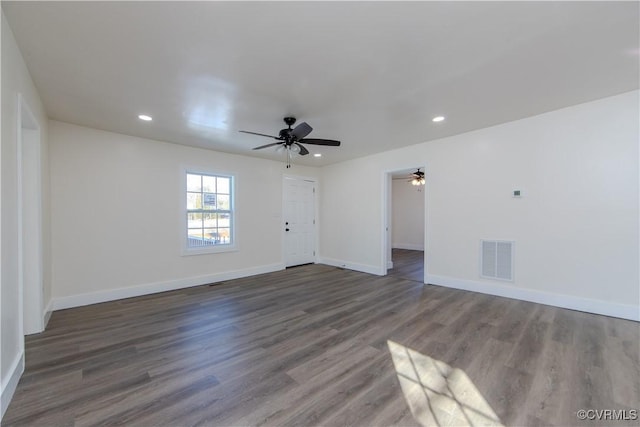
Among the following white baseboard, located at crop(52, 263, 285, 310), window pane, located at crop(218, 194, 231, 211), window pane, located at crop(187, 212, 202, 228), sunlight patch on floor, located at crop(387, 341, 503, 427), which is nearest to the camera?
sunlight patch on floor, located at crop(387, 341, 503, 427)

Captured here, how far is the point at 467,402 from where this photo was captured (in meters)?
1.79

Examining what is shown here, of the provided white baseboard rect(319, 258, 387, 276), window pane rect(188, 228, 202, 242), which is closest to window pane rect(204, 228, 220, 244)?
window pane rect(188, 228, 202, 242)

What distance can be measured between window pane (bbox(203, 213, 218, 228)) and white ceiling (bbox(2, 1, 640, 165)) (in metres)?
1.95

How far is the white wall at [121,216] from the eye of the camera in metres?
3.72

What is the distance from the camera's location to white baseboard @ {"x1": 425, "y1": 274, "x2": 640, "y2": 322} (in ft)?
10.1

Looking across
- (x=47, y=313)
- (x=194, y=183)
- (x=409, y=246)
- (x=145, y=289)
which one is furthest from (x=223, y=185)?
(x=409, y=246)

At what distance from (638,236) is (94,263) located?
6933 millimetres

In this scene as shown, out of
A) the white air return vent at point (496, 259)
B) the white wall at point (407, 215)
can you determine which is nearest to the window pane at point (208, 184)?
the white air return vent at point (496, 259)

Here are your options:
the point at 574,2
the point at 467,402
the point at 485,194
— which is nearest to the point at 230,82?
the point at 574,2

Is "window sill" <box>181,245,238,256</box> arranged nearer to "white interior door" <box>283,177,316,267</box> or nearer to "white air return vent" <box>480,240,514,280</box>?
"white interior door" <box>283,177,316,267</box>

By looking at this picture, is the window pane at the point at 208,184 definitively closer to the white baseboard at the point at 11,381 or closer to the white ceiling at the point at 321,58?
the white ceiling at the point at 321,58

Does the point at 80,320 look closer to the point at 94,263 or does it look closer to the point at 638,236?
the point at 94,263

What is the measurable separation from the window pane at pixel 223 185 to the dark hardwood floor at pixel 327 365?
7.65 ft

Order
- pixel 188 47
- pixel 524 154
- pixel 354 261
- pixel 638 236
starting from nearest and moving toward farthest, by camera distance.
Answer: pixel 188 47 → pixel 638 236 → pixel 524 154 → pixel 354 261
